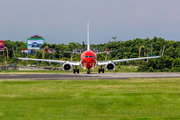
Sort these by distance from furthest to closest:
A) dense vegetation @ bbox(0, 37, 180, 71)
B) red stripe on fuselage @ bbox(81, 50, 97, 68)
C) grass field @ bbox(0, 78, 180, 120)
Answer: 1. dense vegetation @ bbox(0, 37, 180, 71)
2. red stripe on fuselage @ bbox(81, 50, 97, 68)
3. grass field @ bbox(0, 78, 180, 120)

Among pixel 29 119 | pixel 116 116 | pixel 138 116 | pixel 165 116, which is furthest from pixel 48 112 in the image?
pixel 165 116

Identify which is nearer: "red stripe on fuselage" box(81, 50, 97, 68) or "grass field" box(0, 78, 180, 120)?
"grass field" box(0, 78, 180, 120)

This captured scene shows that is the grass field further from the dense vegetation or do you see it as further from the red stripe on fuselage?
the dense vegetation

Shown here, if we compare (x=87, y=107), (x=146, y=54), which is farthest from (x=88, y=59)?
(x=146, y=54)

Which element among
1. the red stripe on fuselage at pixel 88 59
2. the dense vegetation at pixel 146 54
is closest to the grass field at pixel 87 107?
the red stripe on fuselage at pixel 88 59

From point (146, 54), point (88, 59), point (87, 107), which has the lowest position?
point (87, 107)

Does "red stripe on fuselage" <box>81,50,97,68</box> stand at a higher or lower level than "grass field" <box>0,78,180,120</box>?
higher

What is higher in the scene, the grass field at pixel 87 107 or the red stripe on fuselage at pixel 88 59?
the red stripe on fuselage at pixel 88 59

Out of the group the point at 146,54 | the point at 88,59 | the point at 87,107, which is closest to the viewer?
the point at 87,107

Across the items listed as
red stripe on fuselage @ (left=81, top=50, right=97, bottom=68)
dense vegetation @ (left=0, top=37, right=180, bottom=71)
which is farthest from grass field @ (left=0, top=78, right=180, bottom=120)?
dense vegetation @ (left=0, top=37, right=180, bottom=71)

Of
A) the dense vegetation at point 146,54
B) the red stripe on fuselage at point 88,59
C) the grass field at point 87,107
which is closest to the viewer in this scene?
the grass field at point 87,107

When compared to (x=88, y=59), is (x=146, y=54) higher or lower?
higher

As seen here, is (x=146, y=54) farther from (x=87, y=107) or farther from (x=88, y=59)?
(x=87, y=107)

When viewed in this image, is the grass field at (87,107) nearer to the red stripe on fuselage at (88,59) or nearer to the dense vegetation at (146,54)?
the red stripe on fuselage at (88,59)
